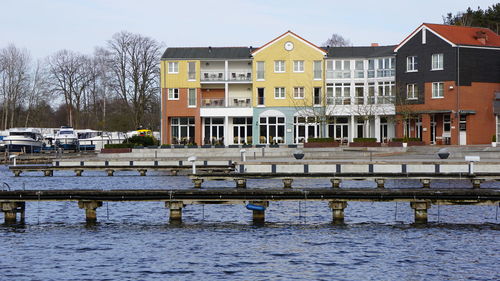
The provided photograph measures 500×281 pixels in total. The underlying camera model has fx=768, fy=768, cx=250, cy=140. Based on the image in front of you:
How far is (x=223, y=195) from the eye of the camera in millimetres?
28984

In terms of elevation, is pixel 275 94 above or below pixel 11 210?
above

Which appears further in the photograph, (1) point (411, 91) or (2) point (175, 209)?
(1) point (411, 91)

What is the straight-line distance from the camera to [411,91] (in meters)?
74.6

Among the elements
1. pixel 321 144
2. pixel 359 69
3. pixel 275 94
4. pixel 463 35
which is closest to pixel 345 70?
pixel 359 69

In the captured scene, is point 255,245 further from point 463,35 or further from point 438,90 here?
point 463,35

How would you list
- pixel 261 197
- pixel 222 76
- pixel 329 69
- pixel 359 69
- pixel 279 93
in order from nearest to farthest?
pixel 261 197 → pixel 359 69 → pixel 329 69 → pixel 279 93 → pixel 222 76

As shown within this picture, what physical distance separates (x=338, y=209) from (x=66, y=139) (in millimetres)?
73875

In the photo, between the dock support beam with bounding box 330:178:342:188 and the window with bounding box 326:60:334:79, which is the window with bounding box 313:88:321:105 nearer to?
the window with bounding box 326:60:334:79

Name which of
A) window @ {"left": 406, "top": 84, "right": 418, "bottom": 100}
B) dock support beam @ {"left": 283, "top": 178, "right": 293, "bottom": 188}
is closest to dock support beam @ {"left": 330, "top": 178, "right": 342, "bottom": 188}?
dock support beam @ {"left": 283, "top": 178, "right": 293, "bottom": 188}

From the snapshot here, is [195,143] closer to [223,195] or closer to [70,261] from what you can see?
[223,195]

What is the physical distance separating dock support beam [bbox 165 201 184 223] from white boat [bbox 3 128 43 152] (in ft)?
209

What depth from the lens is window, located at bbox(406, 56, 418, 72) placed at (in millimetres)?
74188

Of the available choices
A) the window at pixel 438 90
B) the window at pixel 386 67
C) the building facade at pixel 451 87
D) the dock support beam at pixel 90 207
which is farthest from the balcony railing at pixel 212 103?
the dock support beam at pixel 90 207

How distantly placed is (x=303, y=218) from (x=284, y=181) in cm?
1078
